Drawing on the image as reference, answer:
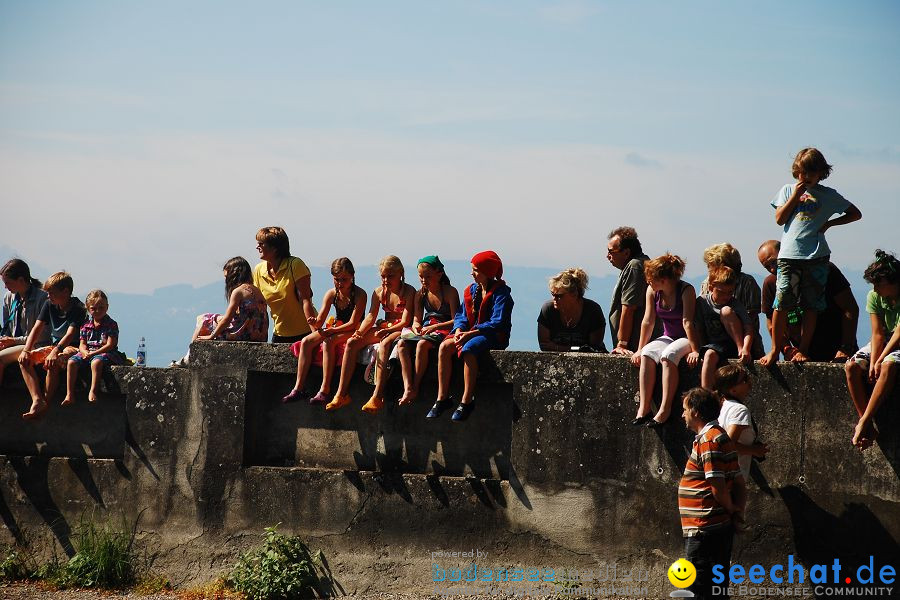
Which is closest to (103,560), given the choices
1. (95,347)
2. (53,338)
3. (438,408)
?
(95,347)

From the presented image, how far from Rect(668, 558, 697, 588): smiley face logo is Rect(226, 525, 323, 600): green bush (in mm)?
2863

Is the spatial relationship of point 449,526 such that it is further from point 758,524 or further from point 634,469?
point 758,524

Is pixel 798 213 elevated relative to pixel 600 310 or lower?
elevated

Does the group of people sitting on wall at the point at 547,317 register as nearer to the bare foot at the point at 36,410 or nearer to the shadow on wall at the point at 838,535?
the bare foot at the point at 36,410

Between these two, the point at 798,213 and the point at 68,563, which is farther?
the point at 68,563

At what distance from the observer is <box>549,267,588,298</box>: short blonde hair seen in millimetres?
8648

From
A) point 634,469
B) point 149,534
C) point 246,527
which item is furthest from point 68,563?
point 634,469

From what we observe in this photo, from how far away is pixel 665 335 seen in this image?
313 inches

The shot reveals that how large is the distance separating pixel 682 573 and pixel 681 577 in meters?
0.03

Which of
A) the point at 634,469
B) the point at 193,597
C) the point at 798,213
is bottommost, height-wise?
the point at 193,597

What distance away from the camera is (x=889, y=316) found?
7336 mm

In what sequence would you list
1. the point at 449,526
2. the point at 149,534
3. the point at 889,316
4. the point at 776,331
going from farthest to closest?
the point at 149,534, the point at 449,526, the point at 776,331, the point at 889,316

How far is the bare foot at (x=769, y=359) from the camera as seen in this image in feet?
24.9

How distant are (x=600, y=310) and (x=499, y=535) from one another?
6.63ft
